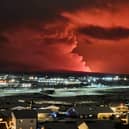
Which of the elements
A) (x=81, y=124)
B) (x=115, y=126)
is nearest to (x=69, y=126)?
(x=81, y=124)

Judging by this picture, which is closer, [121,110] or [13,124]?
[13,124]

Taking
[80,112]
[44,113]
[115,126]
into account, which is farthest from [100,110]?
[115,126]

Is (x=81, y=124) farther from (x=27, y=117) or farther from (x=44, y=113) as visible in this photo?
(x=44, y=113)

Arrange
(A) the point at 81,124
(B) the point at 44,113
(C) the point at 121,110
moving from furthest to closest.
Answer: (C) the point at 121,110 → (B) the point at 44,113 → (A) the point at 81,124

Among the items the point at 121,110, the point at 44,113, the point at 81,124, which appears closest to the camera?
the point at 81,124

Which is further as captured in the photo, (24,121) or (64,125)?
(64,125)

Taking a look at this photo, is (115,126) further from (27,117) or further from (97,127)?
(27,117)

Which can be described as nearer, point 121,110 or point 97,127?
point 97,127

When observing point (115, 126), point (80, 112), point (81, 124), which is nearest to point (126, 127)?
point (115, 126)
